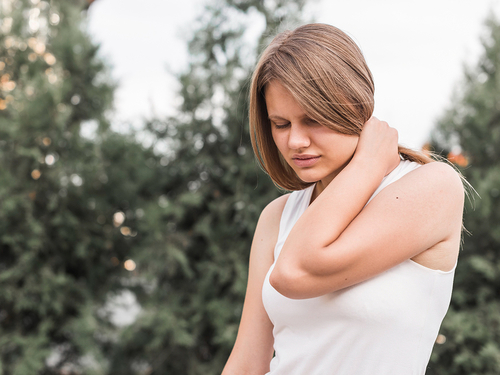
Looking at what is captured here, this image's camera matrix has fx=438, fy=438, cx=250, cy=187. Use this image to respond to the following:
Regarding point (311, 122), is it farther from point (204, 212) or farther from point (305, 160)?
point (204, 212)

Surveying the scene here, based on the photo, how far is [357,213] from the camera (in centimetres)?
121

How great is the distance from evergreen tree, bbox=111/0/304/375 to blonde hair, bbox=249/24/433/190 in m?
2.62

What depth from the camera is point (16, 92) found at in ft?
13.1

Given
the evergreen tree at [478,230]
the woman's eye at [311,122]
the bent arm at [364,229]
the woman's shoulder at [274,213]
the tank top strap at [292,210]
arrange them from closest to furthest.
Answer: the bent arm at [364,229]
the woman's eye at [311,122]
the tank top strap at [292,210]
the woman's shoulder at [274,213]
the evergreen tree at [478,230]

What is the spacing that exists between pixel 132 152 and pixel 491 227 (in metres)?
3.32

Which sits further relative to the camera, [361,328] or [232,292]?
[232,292]

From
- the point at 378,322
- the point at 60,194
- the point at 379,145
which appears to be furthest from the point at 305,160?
the point at 60,194

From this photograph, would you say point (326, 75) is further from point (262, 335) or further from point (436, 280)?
point (262, 335)

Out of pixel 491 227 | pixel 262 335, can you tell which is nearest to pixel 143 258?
pixel 262 335

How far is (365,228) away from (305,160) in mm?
294

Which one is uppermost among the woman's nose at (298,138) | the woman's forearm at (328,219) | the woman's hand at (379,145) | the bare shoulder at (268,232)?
the woman's hand at (379,145)

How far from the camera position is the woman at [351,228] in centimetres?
114

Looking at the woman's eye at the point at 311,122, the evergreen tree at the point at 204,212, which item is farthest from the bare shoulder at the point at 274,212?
the evergreen tree at the point at 204,212

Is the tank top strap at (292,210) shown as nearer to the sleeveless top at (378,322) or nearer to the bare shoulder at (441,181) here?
the bare shoulder at (441,181)
